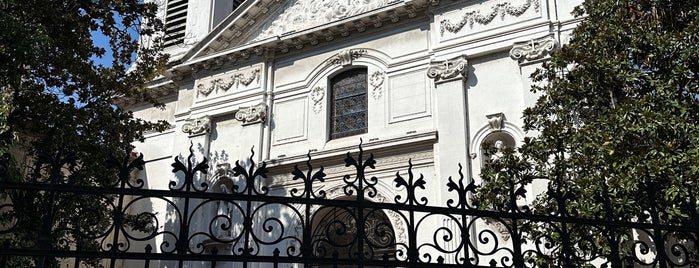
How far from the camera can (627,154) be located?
25.5 feet

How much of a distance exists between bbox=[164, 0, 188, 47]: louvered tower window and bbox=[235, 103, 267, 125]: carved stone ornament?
4649 mm

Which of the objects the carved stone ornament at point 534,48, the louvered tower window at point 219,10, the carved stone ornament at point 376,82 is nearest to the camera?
the carved stone ornament at point 534,48

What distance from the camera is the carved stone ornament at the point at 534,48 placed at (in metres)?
11.6

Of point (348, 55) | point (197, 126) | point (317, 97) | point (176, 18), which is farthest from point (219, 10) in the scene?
point (348, 55)

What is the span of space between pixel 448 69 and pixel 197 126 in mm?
6046

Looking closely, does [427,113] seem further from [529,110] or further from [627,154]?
[627,154]

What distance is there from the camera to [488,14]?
12.6 metres

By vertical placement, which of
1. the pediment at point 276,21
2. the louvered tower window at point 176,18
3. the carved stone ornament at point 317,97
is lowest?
the carved stone ornament at point 317,97

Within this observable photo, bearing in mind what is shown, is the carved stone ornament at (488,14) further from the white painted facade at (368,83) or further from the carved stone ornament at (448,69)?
the carved stone ornament at (448,69)

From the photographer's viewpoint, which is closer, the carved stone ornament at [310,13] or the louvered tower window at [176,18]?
the carved stone ornament at [310,13]

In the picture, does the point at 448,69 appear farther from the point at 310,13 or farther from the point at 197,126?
the point at 197,126

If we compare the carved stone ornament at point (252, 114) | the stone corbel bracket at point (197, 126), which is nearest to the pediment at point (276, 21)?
the carved stone ornament at point (252, 114)

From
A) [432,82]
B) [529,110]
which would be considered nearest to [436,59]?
[432,82]

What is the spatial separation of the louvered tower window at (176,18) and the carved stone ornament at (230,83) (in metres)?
3.24
